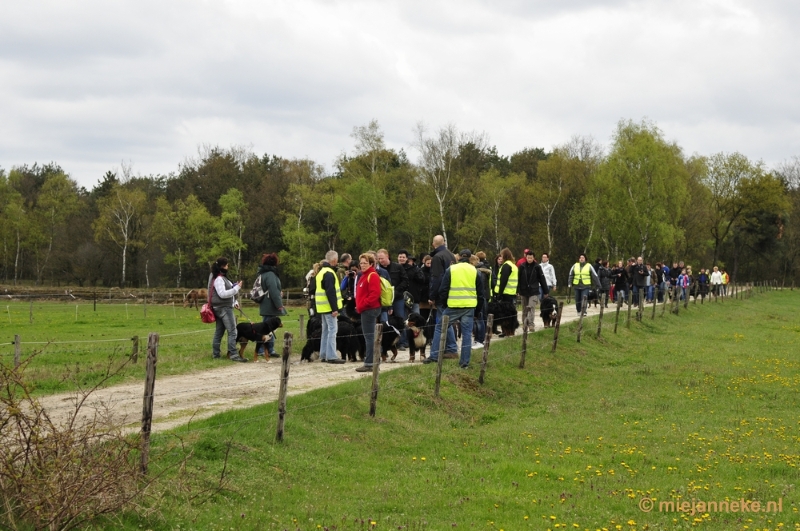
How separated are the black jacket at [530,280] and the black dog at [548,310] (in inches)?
67.6

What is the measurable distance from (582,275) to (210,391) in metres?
16.1

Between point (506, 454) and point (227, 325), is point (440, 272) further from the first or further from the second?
point (506, 454)

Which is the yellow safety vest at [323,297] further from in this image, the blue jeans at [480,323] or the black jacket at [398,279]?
the blue jeans at [480,323]

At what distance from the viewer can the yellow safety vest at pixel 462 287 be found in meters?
14.9

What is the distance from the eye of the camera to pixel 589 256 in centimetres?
6625

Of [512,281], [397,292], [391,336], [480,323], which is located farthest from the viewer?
[512,281]

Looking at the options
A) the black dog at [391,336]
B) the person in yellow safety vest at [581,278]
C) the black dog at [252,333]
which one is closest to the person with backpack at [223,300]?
the black dog at [252,333]

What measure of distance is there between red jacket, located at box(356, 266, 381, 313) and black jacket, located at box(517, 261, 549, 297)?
6401 millimetres

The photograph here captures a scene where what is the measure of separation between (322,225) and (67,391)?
55.9m

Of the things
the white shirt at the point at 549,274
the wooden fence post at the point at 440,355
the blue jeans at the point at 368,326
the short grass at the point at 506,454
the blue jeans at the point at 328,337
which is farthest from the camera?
the white shirt at the point at 549,274

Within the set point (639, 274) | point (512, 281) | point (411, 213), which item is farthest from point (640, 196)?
point (512, 281)

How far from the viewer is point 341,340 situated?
1619cm

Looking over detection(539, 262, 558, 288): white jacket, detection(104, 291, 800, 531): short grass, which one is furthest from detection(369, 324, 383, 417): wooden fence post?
detection(539, 262, 558, 288): white jacket

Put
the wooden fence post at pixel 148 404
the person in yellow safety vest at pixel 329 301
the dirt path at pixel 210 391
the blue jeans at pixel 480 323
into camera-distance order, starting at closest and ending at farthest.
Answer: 1. the wooden fence post at pixel 148 404
2. the dirt path at pixel 210 391
3. the person in yellow safety vest at pixel 329 301
4. the blue jeans at pixel 480 323
